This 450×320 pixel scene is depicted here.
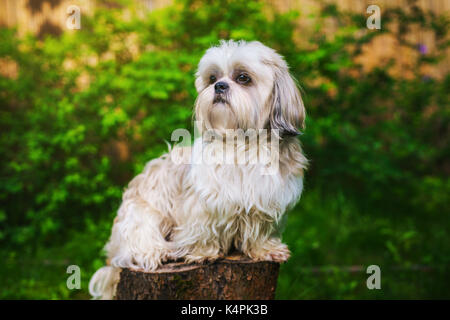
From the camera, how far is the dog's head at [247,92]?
2.30 m

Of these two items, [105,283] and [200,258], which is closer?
[200,258]

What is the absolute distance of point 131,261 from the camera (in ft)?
8.63

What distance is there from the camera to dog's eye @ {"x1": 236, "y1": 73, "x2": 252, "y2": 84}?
7.71ft

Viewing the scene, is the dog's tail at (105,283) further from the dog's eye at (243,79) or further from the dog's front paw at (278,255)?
the dog's eye at (243,79)

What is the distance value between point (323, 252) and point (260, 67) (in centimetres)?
254

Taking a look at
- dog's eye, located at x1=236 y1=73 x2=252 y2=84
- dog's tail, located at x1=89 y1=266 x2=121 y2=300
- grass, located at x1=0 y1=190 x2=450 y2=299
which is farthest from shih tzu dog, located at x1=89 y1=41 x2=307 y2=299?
grass, located at x1=0 y1=190 x2=450 y2=299

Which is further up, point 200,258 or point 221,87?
point 221,87

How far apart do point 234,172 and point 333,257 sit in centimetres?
229

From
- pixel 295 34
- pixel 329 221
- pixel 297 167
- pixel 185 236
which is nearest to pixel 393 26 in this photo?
pixel 295 34

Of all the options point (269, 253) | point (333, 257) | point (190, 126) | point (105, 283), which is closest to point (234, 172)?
point (269, 253)

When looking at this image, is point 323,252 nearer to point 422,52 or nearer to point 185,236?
point 185,236

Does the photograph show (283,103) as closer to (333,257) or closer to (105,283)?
(105,283)

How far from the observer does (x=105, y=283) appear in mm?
2938

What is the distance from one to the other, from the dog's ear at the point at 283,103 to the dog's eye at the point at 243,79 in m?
0.17
